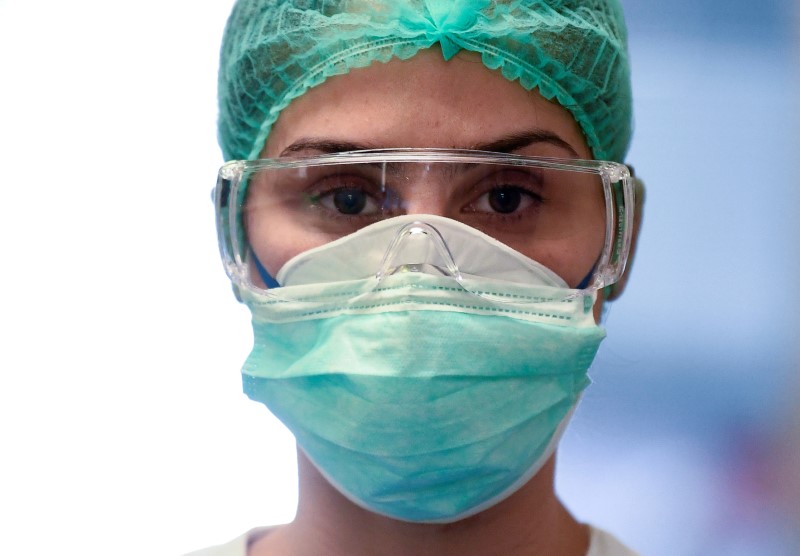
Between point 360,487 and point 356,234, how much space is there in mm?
397

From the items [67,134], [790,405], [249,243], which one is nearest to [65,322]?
[67,134]

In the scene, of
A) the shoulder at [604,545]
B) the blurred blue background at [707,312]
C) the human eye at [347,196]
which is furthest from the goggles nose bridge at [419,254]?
the blurred blue background at [707,312]

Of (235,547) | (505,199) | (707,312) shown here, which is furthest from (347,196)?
(707,312)

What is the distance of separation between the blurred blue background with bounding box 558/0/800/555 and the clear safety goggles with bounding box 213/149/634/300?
24.0 inches

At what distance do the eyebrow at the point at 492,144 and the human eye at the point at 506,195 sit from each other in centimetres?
4

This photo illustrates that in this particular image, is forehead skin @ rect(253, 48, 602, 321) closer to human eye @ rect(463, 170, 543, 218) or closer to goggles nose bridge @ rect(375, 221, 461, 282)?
human eye @ rect(463, 170, 543, 218)

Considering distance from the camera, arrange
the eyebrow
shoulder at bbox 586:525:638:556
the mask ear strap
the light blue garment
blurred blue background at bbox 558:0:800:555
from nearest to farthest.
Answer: the light blue garment
the eyebrow
the mask ear strap
shoulder at bbox 586:525:638:556
blurred blue background at bbox 558:0:800:555

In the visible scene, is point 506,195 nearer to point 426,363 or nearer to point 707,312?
point 426,363

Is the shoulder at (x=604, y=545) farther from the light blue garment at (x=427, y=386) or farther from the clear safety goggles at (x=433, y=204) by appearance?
the clear safety goggles at (x=433, y=204)

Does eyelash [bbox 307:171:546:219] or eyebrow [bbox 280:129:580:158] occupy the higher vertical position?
eyebrow [bbox 280:129:580:158]

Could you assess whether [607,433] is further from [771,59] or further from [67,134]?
[67,134]

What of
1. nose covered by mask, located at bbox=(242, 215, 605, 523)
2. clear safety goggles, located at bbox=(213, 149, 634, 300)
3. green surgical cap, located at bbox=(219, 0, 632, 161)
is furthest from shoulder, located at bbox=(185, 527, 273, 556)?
green surgical cap, located at bbox=(219, 0, 632, 161)

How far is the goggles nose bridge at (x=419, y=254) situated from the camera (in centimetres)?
133

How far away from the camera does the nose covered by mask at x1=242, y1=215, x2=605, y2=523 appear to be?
1310mm
